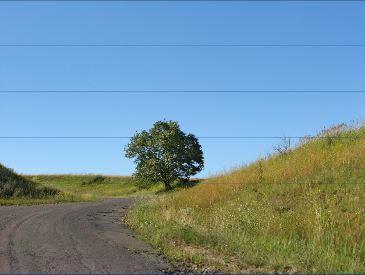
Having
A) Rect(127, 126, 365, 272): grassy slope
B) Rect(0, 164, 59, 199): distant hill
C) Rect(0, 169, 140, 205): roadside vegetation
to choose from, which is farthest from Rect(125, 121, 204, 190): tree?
Rect(127, 126, 365, 272): grassy slope

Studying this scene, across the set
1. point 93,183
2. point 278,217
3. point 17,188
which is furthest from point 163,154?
point 278,217

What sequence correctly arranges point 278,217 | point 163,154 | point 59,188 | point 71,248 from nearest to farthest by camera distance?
point 71,248
point 278,217
point 59,188
point 163,154

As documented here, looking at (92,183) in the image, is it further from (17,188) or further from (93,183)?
(17,188)

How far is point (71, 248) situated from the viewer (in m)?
11.7

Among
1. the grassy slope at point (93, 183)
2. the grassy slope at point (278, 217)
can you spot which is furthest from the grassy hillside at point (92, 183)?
the grassy slope at point (278, 217)

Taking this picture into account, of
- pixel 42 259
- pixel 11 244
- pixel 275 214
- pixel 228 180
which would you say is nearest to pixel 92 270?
pixel 42 259

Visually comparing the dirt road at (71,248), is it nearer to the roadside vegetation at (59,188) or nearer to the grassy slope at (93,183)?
the roadside vegetation at (59,188)

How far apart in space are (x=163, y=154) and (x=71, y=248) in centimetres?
5112

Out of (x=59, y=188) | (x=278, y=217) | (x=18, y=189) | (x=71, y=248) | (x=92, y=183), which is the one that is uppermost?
(x=92, y=183)

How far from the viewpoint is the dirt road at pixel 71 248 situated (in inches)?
372

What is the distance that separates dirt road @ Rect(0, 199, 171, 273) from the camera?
31.0ft

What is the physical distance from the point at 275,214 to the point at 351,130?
1025cm

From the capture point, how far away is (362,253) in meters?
Result: 11.2

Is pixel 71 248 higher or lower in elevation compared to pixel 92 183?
lower
